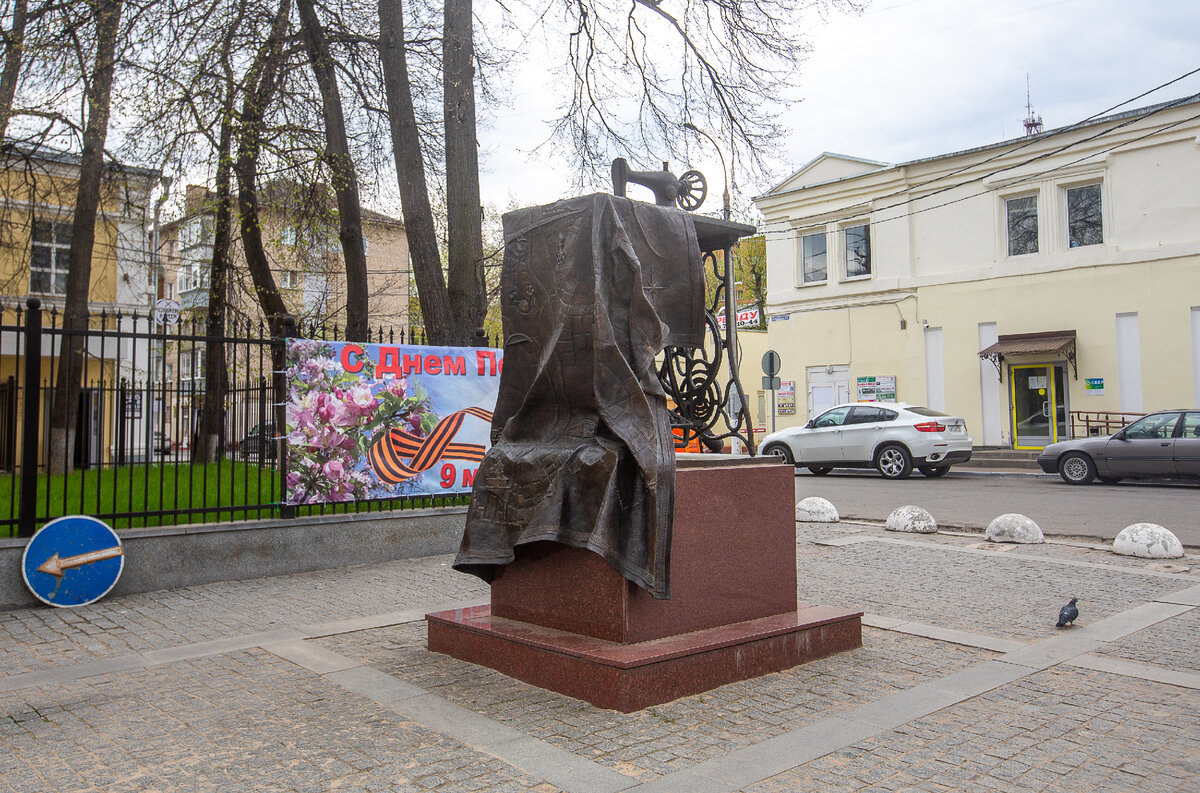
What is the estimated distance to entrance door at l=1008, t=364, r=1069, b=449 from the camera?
21.7 metres

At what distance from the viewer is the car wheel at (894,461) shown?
18281mm

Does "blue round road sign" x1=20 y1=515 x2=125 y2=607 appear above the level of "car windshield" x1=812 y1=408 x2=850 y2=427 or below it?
below

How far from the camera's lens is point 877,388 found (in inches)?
986

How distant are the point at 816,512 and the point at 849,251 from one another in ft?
52.3

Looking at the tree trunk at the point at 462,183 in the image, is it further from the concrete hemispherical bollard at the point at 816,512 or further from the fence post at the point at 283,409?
the concrete hemispherical bollard at the point at 816,512

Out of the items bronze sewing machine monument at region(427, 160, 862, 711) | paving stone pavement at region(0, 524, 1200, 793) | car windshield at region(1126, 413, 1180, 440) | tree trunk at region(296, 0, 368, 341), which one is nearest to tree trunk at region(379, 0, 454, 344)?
tree trunk at region(296, 0, 368, 341)

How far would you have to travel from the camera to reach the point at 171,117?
1166 cm

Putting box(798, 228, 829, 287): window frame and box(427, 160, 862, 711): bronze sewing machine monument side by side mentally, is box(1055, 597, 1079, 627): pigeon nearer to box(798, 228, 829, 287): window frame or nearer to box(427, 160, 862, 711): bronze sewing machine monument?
box(427, 160, 862, 711): bronze sewing machine monument

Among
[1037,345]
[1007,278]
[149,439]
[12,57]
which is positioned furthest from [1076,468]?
[12,57]

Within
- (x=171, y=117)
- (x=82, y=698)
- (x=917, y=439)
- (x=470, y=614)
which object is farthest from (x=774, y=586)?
(x=917, y=439)

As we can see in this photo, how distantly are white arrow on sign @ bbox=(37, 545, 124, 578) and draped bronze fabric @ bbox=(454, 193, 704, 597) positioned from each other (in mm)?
3553

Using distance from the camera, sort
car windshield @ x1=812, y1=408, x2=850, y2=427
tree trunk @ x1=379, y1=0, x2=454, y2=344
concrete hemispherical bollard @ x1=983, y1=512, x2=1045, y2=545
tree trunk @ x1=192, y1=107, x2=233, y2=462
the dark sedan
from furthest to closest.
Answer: car windshield @ x1=812, y1=408, x2=850, y2=427
the dark sedan
tree trunk @ x1=192, y1=107, x2=233, y2=462
tree trunk @ x1=379, y1=0, x2=454, y2=344
concrete hemispherical bollard @ x1=983, y1=512, x2=1045, y2=545

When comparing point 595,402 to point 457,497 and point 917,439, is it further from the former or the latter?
point 917,439

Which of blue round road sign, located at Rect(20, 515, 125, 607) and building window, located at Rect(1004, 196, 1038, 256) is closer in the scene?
blue round road sign, located at Rect(20, 515, 125, 607)
